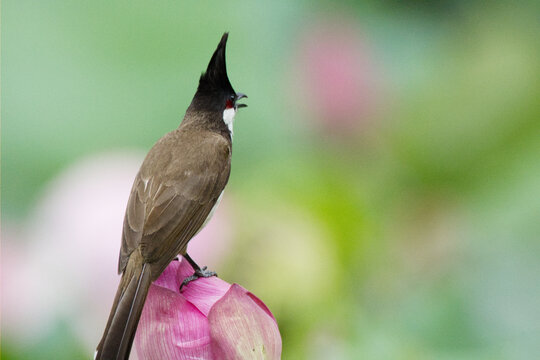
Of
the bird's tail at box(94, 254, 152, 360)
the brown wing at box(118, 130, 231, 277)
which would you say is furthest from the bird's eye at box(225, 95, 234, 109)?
the bird's tail at box(94, 254, 152, 360)

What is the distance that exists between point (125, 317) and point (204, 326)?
0.07 metres

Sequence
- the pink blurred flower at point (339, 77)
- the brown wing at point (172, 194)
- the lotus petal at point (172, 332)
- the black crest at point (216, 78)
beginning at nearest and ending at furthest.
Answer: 1. the lotus petal at point (172, 332)
2. the brown wing at point (172, 194)
3. the black crest at point (216, 78)
4. the pink blurred flower at point (339, 77)

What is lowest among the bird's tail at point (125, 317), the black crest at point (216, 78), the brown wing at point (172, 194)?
the bird's tail at point (125, 317)

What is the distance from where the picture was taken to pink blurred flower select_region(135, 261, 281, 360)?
0.48 meters

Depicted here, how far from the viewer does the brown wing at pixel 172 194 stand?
638 millimetres

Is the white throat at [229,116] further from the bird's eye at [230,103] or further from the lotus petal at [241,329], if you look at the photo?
the lotus petal at [241,329]

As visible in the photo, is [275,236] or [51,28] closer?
[275,236]

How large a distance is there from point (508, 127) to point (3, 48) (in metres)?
0.83

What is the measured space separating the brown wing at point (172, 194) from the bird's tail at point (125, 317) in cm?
2

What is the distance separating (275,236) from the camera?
3.28ft

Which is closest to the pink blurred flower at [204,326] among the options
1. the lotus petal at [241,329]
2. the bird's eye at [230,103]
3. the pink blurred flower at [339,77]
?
the lotus petal at [241,329]

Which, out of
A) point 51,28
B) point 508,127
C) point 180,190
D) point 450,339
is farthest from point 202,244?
point 51,28

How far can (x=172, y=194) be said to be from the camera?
0.71 metres

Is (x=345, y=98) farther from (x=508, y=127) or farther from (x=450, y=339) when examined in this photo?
(x=450, y=339)
